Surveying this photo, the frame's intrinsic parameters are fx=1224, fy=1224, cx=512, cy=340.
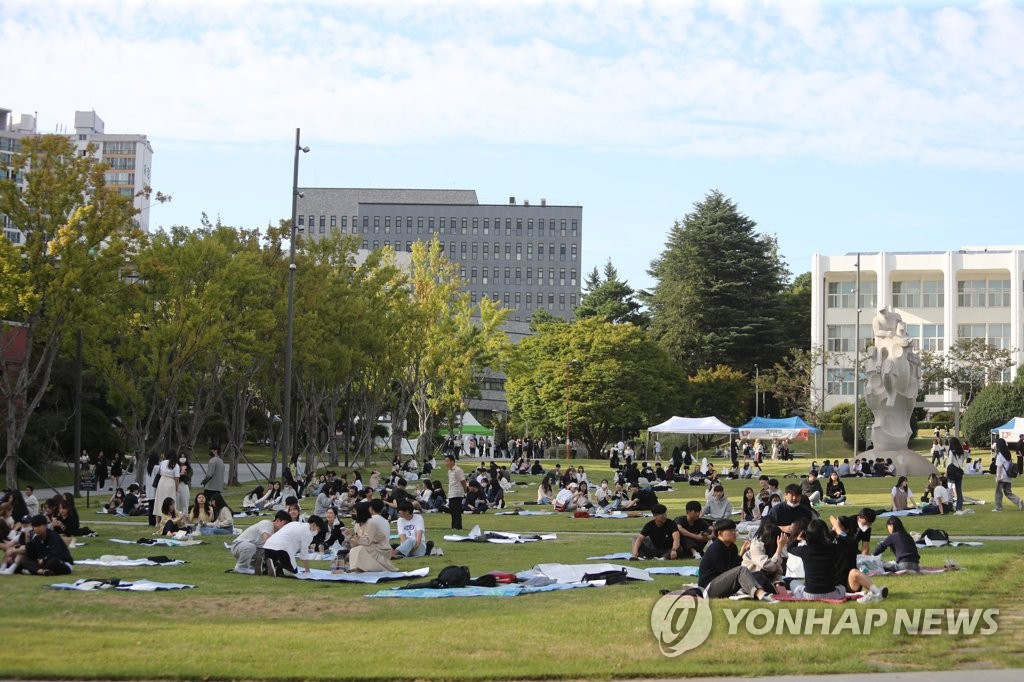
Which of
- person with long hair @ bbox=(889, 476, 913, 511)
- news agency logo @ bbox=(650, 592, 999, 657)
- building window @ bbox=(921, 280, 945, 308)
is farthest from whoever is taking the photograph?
building window @ bbox=(921, 280, 945, 308)

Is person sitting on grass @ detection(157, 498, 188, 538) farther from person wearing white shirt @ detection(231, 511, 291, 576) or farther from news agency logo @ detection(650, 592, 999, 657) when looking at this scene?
news agency logo @ detection(650, 592, 999, 657)

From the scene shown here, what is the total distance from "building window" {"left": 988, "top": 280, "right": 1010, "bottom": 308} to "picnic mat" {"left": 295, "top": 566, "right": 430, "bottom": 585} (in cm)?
8266

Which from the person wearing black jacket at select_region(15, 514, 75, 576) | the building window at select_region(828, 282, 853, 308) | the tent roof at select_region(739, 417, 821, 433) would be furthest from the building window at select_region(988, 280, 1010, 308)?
the person wearing black jacket at select_region(15, 514, 75, 576)

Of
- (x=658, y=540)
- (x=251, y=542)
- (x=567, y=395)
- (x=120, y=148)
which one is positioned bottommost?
(x=251, y=542)

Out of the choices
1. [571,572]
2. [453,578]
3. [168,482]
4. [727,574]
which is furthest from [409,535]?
[168,482]

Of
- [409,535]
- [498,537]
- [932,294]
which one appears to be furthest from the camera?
[932,294]

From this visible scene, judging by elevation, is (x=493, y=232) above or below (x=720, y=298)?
above

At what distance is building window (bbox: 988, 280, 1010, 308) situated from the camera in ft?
297

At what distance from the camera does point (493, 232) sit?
168125 mm

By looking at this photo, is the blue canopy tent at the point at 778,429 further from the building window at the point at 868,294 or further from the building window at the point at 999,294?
the building window at the point at 999,294

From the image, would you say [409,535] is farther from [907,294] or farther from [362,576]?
[907,294]

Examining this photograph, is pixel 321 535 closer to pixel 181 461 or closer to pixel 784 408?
pixel 181 461

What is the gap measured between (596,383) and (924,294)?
30827mm

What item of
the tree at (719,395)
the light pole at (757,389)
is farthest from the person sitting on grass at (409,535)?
the light pole at (757,389)
